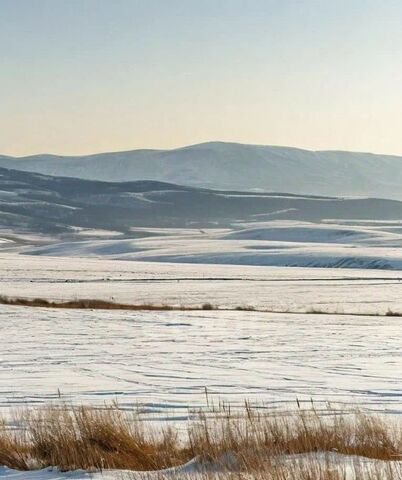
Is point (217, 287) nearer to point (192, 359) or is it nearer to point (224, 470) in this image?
point (192, 359)

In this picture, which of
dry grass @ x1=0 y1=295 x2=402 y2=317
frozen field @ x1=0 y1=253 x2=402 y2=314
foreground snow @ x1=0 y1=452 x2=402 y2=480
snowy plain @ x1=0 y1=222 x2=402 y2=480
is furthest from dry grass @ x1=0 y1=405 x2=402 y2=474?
frozen field @ x1=0 y1=253 x2=402 y2=314

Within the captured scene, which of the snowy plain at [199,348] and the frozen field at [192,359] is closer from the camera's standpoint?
the snowy plain at [199,348]

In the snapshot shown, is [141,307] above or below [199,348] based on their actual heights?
below

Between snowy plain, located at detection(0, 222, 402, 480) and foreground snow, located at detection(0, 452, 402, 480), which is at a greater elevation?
foreground snow, located at detection(0, 452, 402, 480)

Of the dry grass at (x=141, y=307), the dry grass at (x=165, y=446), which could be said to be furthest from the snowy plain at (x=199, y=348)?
the dry grass at (x=141, y=307)

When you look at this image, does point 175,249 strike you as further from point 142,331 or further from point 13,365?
point 13,365

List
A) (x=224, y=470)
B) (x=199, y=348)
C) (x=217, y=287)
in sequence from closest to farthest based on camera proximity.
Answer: (x=224, y=470), (x=199, y=348), (x=217, y=287)

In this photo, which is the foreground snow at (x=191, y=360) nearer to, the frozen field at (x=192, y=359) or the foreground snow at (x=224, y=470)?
the frozen field at (x=192, y=359)

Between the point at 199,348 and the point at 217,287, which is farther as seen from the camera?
the point at 217,287

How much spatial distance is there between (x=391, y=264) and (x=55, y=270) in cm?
2552

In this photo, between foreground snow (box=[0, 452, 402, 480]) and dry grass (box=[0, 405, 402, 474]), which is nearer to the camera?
foreground snow (box=[0, 452, 402, 480])

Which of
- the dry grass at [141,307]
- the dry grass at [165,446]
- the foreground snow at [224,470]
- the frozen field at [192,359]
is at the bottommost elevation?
the dry grass at [141,307]

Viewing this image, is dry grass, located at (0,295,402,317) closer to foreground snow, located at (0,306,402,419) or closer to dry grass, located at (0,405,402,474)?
foreground snow, located at (0,306,402,419)

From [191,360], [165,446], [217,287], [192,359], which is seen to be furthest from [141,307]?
[165,446]
